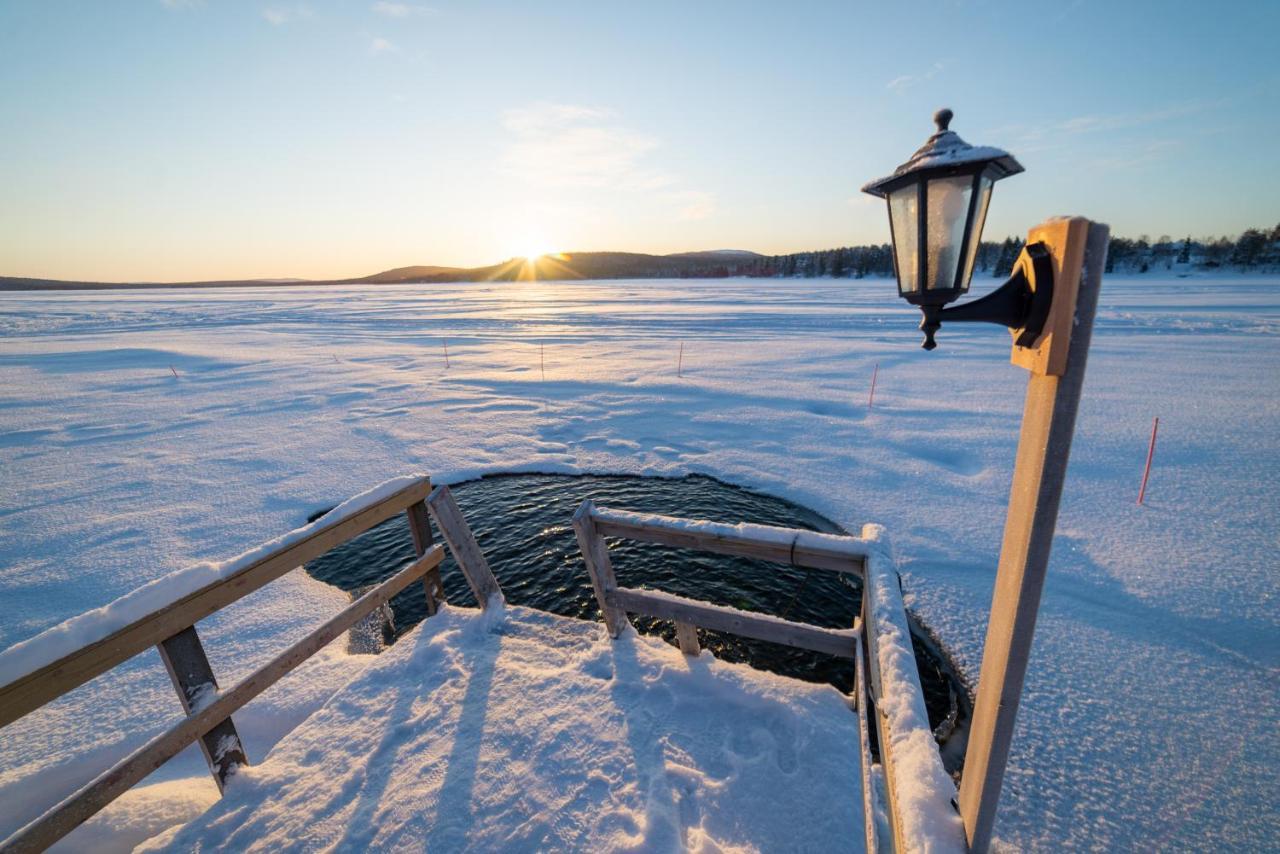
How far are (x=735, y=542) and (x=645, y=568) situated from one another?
12.3ft

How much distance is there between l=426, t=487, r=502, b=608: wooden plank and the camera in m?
3.93

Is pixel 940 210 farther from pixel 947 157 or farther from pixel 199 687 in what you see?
pixel 199 687

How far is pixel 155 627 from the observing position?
7.80ft

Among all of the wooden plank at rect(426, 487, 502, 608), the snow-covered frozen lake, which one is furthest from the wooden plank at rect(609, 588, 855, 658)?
the snow-covered frozen lake

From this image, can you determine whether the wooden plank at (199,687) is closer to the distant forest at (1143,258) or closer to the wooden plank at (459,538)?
the wooden plank at (459,538)

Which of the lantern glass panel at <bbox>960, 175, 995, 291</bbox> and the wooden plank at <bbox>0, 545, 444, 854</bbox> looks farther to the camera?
the wooden plank at <bbox>0, 545, 444, 854</bbox>

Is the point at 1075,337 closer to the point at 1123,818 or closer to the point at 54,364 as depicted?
the point at 1123,818

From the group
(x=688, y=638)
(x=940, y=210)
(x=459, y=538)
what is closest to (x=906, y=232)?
(x=940, y=210)

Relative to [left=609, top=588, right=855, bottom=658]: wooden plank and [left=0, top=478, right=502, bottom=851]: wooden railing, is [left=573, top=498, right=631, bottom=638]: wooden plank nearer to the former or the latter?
[left=609, top=588, right=855, bottom=658]: wooden plank

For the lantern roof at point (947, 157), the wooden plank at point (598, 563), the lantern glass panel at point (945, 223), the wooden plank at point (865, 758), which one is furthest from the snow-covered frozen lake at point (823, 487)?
the lantern roof at point (947, 157)

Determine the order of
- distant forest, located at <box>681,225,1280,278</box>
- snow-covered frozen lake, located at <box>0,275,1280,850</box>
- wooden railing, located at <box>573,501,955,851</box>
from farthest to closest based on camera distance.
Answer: distant forest, located at <box>681,225,1280,278</box>
snow-covered frozen lake, located at <box>0,275,1280,850</box>
wooden railing, located at <box>573,501,955,851</box>

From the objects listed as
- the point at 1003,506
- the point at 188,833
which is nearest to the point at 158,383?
the point at 188,833

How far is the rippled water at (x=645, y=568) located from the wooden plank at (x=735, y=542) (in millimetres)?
2391

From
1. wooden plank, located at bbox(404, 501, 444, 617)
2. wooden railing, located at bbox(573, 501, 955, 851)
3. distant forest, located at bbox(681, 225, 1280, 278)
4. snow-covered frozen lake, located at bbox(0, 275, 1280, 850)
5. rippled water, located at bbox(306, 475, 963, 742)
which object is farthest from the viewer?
distant forest, located at bbox(681, 225, 1280, 278)
